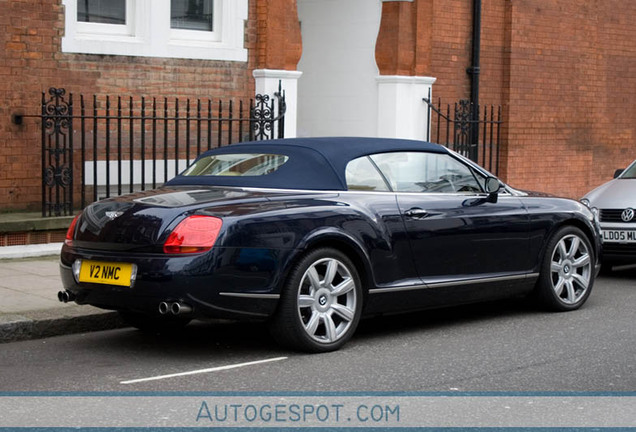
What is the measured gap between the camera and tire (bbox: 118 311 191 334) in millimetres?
8039

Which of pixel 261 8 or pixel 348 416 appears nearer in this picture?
pixel 348 416

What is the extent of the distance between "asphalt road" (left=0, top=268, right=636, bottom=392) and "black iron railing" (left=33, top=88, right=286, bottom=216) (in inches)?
159

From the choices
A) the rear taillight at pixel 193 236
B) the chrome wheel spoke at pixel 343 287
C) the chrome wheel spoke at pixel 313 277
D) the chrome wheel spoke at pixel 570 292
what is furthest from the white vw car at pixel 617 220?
the rear taillight at pixel 193 236

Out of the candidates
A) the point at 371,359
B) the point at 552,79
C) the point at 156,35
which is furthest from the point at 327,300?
the point at 552,79

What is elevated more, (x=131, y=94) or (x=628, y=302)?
(x=131, y=94)

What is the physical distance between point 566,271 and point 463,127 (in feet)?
26.0

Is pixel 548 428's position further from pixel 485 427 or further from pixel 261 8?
pixel 261 8

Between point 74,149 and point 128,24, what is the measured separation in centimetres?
187

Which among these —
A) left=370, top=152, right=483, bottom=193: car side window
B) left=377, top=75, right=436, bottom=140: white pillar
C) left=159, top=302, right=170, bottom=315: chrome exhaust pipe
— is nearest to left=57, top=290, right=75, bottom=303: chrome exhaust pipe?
left=159, top=302, right=170, bottom=315: chrome exhaust pipe

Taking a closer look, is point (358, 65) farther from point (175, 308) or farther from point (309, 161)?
point (175, 308)

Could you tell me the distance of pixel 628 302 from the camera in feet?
32.2

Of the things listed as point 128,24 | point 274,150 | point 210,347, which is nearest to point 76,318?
point 210,347

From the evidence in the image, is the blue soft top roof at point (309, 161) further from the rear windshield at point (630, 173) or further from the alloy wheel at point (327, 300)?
the rear windshield at point (630, 173)

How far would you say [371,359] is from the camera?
7184 mm
